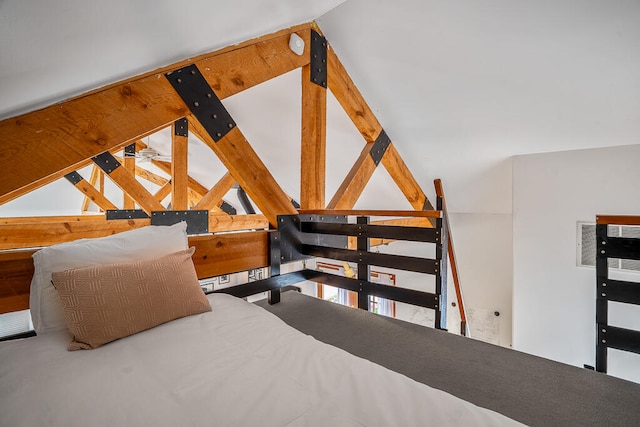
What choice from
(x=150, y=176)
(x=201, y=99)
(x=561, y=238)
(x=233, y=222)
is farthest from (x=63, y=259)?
(x=150, y=176)

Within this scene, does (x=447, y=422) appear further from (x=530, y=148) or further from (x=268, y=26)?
(x=530, y=148)

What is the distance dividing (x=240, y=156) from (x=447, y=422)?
6.17 ft

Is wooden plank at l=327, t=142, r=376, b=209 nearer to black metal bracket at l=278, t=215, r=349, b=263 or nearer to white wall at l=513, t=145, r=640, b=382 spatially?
black metal bracket at l=278, t=215, r=349, b=263

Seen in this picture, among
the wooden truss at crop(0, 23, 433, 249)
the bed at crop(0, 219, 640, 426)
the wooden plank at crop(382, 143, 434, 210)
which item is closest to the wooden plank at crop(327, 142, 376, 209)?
the wooden truss at crop(0, 23, 433, 249)

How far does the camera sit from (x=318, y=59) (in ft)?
8.35

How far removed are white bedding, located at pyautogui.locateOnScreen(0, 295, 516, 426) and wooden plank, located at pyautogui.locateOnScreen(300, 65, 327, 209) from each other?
154cm

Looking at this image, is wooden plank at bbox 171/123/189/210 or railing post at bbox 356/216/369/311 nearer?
railing post at bbox 356/216/369/311

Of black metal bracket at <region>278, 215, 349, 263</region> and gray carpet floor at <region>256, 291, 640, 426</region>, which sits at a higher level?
black metal bracket at <region>278, 215, 349, 263</region>

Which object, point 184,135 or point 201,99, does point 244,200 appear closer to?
point 184,135

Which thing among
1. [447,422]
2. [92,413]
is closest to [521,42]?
[447,422]

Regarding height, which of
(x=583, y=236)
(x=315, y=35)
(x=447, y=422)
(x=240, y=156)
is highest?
(x=315, y=35)

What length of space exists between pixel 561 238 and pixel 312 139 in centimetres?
248

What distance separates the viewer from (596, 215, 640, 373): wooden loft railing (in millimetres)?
1349

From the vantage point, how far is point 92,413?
2.40ft
